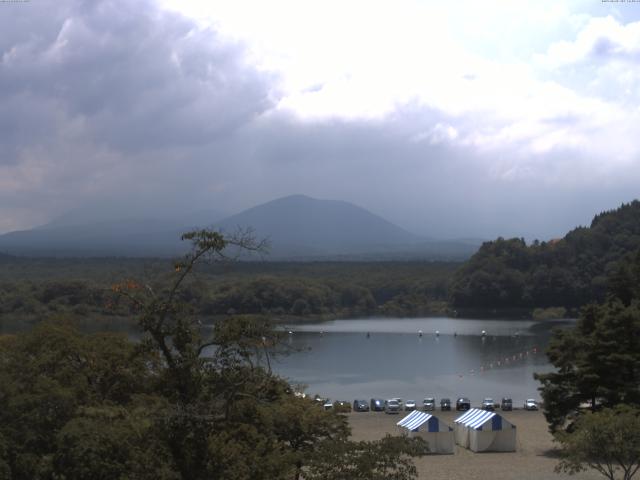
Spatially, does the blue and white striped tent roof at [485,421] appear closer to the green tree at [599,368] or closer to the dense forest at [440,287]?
the green tree at [599,368]

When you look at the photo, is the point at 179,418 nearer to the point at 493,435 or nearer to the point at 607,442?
the point at 607,442

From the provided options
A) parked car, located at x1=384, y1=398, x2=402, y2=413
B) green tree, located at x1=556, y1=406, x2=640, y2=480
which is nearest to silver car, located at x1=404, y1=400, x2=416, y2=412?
parked car, located at x1=384, y1=398, x2=402, y2=413

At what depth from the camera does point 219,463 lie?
6078 mm

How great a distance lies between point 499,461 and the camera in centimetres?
1513

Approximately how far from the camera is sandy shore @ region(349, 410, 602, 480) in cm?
1387

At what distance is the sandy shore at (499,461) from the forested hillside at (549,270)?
43842mm

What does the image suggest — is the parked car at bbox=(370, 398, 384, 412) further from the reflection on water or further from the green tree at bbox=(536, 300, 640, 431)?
the green tree at bbox=(536, 300, 640, 431)

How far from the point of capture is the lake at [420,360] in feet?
90.8

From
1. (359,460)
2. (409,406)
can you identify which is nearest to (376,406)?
(409,406)

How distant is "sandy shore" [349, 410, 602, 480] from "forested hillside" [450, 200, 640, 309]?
4384cm

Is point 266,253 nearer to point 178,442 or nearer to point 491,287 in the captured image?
point 178,442

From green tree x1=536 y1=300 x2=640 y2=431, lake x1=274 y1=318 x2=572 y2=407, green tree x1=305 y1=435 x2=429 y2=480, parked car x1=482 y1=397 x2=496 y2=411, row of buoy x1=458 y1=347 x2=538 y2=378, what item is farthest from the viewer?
row of buoy x1=458 y1=347 x2=538 y2=378

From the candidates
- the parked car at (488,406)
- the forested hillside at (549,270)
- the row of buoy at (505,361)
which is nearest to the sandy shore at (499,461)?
the parked car at (488,406)

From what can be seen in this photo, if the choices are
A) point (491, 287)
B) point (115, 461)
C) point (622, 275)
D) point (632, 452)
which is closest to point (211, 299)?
point (491, 287)
